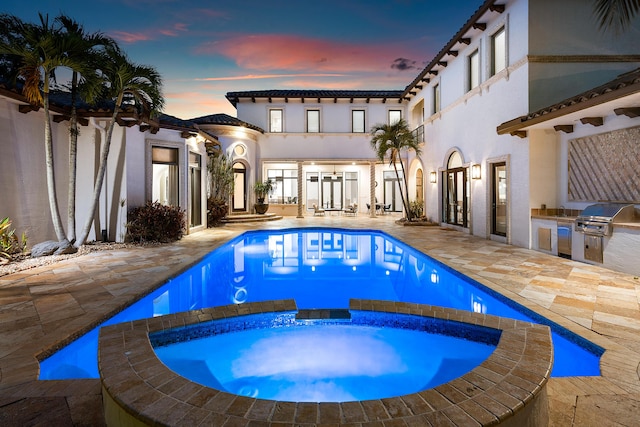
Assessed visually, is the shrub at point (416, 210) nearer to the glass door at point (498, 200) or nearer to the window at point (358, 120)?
the glass door at point (498, 200)

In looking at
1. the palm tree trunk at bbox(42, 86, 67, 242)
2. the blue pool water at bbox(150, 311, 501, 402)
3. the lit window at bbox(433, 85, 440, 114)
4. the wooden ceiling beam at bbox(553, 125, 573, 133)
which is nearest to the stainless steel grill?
the wooden ceiling beam at bbox(553, 125, 573, 133)

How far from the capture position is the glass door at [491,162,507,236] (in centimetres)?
1023

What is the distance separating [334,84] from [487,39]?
17077mm

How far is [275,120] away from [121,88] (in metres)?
11.9

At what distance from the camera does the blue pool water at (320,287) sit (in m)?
3.30

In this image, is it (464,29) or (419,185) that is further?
(419,185)

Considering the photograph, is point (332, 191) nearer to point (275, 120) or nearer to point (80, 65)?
point (275, 120)

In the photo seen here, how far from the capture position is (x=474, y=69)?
11844 mm

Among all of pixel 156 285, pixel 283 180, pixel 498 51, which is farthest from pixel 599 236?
pixel 283 180

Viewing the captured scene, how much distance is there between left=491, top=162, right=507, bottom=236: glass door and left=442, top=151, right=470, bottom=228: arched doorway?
1776mm

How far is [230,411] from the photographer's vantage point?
5.98ft

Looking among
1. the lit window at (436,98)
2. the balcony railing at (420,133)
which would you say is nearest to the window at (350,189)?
the balcony railing at (420,133)

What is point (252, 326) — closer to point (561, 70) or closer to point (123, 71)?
point (123, 71)

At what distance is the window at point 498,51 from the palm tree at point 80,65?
1042 centimetres
